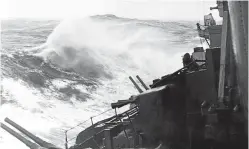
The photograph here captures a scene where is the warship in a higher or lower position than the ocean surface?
higher

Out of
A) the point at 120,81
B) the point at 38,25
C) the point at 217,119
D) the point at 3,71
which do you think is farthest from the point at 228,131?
the point at 38,25

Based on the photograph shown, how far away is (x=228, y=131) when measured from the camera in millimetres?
7453

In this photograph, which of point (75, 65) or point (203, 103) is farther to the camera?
point (75, 65)

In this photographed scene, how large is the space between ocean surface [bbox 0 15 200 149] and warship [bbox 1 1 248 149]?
16.7 m

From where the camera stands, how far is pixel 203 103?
873 centimetres

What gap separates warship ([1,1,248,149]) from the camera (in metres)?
6.41

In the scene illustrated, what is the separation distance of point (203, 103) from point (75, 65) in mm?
48722

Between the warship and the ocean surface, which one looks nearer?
the warship

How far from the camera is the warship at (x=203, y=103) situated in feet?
21.0

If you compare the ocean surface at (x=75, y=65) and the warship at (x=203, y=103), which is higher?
the warship at (x=203, y=103)

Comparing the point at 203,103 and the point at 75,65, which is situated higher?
the point at 203,103

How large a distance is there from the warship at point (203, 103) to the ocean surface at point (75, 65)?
658 inches

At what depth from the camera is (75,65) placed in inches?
2235

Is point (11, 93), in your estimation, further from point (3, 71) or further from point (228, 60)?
point (228, 60)
